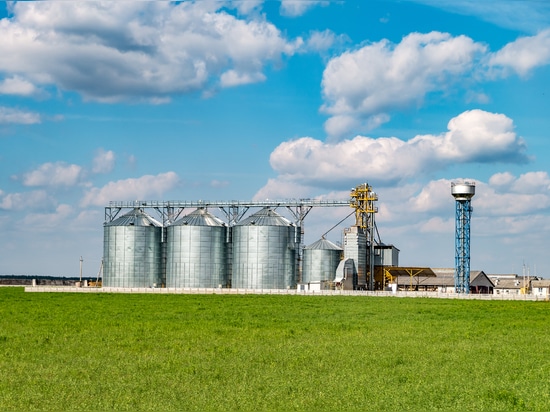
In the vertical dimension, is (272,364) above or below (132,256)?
below

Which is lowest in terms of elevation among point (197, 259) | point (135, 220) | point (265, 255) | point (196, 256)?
point (197, 259)

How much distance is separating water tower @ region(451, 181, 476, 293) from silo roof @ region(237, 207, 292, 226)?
22.6m

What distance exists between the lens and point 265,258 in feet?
350

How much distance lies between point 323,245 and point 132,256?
88.8 ft

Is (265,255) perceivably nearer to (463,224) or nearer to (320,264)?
(320,264)

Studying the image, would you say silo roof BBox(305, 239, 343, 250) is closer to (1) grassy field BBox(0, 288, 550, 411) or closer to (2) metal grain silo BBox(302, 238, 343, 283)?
(2) metal grain silo BBox(302, 238, 343, 283)

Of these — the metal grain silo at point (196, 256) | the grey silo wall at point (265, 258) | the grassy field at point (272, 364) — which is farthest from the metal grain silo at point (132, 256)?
the grassy field at point (272, 364)

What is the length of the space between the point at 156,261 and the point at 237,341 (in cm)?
7918

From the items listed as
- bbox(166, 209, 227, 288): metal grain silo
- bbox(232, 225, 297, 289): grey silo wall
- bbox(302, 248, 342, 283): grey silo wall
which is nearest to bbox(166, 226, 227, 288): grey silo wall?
bbox(166, 209, 227, 288): metal grain silo

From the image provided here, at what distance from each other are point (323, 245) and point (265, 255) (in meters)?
7.97

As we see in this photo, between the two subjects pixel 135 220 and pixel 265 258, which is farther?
pixel 135 220

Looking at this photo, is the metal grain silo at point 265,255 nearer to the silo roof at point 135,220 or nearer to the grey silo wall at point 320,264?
the grey silo wall at point 320,264

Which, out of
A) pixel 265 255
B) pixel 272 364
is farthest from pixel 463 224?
pixel 272 364

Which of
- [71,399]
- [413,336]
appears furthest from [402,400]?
[413,336]
